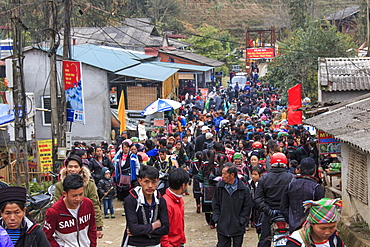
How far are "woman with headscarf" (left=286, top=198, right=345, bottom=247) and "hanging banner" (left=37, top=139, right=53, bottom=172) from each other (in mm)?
13652

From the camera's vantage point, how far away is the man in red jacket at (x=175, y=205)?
614 cm

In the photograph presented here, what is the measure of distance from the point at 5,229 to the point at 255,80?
138 ft

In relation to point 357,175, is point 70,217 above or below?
above

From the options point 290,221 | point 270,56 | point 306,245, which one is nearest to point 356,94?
point 290,221

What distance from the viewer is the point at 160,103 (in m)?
20.7

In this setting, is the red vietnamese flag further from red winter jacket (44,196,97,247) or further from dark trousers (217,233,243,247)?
red winter jacket (44,196,97,247)

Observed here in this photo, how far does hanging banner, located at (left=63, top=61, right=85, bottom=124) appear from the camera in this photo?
15.0m

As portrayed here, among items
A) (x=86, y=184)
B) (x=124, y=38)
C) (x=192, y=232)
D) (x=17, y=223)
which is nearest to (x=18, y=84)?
(x=192, y=232)

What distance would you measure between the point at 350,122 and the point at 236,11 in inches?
3299

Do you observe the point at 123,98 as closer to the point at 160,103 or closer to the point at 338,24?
the point at 160,103

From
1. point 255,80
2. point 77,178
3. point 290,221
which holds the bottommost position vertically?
point 290,221

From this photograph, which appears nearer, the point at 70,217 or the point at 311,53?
the point at 70,217

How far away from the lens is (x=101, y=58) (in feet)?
77.0

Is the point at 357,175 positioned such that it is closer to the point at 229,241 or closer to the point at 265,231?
the point at 265,231
